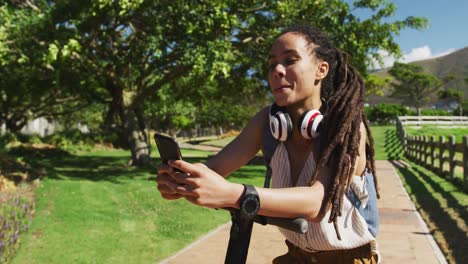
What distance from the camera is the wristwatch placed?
1.40 meters

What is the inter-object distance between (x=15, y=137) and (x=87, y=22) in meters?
13.0

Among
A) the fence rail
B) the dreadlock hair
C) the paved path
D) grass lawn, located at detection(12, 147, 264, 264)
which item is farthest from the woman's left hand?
the fence rail

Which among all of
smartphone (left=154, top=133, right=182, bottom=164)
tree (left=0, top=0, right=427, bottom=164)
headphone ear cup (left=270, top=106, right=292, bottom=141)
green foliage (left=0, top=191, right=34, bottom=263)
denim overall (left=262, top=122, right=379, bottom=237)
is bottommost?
green foliage (left=0, top=191, right=34, bottom=263)

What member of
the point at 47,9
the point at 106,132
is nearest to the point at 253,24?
the point at 47,9

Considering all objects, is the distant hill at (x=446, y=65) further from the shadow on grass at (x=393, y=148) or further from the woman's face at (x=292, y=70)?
the woman's face at (x=292, y=70)

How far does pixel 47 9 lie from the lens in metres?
12.3

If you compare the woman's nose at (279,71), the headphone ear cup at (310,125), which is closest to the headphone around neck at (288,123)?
the headphone ear cup at (310,125)

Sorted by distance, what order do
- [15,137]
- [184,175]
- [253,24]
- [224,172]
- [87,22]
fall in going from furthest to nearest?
1. [15,137]
2. [253,24]
3. [87,22]
4. [224,172]
5. [184,175]

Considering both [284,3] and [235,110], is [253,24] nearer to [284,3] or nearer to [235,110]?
[284,3]

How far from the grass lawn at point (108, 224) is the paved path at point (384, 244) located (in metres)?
→ 0.35

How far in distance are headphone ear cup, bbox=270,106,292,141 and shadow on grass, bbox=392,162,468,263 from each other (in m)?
4.82

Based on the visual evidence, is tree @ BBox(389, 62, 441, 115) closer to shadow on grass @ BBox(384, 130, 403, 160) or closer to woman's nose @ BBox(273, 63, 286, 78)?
shadow on grass @ BBox(384, 130, 403, 160)

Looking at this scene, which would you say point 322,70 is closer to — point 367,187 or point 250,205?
point 367,187

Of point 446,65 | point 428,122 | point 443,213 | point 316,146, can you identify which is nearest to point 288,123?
point 316,146
